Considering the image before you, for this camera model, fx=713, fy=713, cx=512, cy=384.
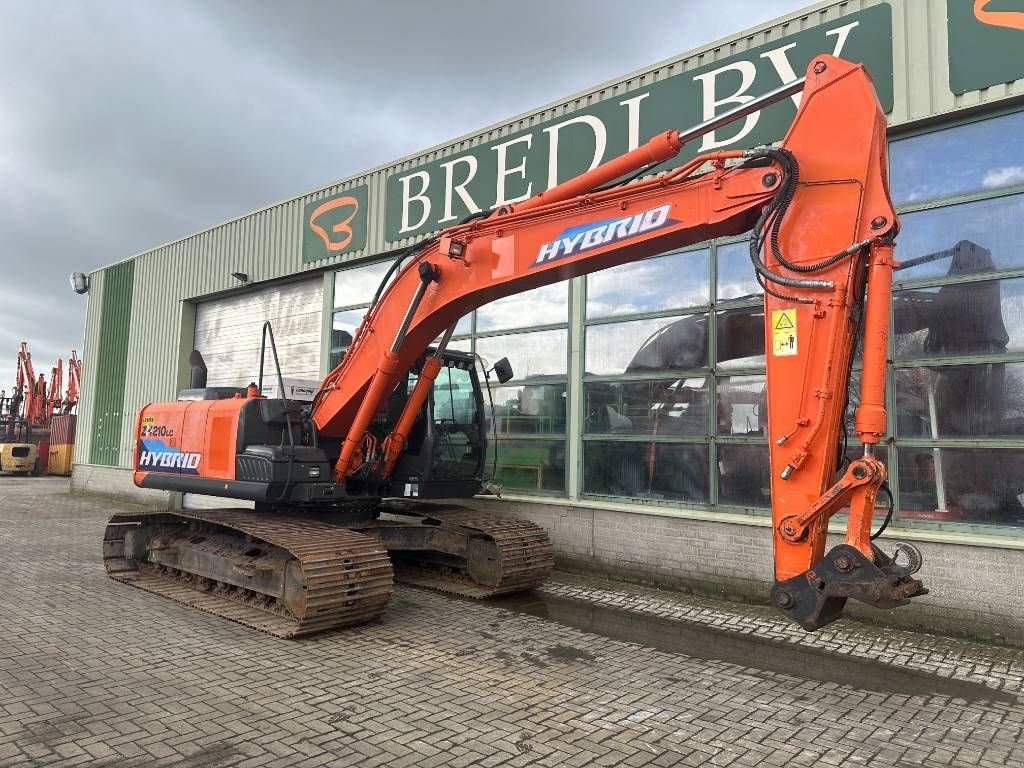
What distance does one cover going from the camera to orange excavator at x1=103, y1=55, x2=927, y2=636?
3900mm

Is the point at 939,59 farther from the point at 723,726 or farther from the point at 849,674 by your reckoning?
the point at 723,726

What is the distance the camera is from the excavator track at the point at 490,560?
7109 millimetres

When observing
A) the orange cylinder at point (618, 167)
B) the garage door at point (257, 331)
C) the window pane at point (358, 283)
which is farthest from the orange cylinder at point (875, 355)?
the garage door at point (257, 331)

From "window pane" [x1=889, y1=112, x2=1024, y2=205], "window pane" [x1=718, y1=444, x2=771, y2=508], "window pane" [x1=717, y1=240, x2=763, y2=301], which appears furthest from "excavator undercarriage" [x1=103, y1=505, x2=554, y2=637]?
"window pane" [x1=889, y1=112, x2=1024, y2=205]

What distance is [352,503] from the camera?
7598 mm

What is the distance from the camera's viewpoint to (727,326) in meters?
8.00

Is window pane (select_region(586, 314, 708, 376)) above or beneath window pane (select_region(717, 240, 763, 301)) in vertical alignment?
beneath

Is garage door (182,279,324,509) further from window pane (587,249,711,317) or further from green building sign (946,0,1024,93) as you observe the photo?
green building sign (946,0,1024,93)

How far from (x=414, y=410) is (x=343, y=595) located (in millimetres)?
2083

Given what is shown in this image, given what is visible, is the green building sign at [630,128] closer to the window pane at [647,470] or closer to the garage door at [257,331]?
the garage door at [257,331]

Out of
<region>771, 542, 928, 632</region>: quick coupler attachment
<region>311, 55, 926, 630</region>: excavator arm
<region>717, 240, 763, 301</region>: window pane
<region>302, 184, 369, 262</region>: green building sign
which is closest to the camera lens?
<region>771, 542, 928, 632</region>: quick coupler attachment

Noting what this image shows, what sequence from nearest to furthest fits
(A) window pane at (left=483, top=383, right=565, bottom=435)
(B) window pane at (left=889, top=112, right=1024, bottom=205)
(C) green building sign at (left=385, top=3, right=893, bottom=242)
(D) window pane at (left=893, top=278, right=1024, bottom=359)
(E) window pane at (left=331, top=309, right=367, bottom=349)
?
(D) window pane at (left=893, top=278, right=1024, bottom=359)
(B) window pane at (left=889, top=112, right=1024, bottom=205)
(C) green building sign at (left=385, top=3, right=893, bottom=242)
(A) window pane at (left=483, top=383, right=565, bottom=435)
(E) window pane at (left=331, top=309, right=367, bottom=349)

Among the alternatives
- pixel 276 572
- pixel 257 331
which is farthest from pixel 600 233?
pixel 257 331

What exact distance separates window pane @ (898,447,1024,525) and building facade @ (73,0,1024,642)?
2cm
